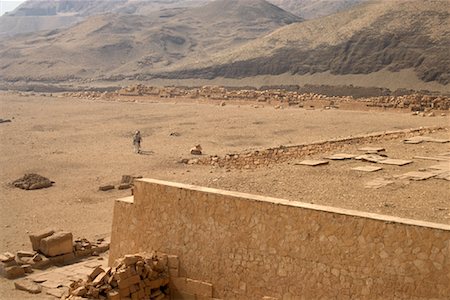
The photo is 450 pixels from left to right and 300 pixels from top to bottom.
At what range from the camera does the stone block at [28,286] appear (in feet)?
33.1

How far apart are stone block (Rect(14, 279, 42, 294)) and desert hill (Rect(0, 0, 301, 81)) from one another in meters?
63.5

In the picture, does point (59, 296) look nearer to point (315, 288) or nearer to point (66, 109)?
point (315, 288)

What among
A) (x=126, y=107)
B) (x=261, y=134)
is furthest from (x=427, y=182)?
(x=126, y=107)

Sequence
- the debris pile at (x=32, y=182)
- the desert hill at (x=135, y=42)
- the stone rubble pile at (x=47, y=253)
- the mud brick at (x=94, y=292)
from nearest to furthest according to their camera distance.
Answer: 1. the mud brick at (x=94, y=292)
2. the stone rubble pile at (x=47, y=253)
3. the debris pile at (x=32, y=182)
4. the desert hill at (x=135, y=42)

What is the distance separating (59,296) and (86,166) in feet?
38.8

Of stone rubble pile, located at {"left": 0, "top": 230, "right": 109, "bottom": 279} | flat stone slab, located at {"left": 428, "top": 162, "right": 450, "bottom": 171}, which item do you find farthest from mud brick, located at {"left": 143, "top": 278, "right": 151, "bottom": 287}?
flat stone slab, located at {"left": 428, "top": 162, "right": 450, "bottom": 171}

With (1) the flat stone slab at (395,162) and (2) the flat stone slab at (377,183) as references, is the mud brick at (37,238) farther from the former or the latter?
(1) the flat stone slab at (395,162)

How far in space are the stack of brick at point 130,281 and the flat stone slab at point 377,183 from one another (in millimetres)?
3715

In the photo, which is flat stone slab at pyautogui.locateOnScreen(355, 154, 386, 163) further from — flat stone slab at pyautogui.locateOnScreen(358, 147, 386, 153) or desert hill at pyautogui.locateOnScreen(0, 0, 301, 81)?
desert hill at pyautogui.locateOnScreen(0, 0, 301, 81)

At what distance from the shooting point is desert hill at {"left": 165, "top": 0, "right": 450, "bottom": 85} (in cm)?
5100

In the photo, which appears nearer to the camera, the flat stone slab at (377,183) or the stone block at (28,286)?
the stone block at (28,286)

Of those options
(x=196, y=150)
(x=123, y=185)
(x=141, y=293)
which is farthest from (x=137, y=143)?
(x=141, y=293)

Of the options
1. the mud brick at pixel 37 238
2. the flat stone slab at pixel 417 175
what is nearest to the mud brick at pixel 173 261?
the mud brick at pixel 37 238

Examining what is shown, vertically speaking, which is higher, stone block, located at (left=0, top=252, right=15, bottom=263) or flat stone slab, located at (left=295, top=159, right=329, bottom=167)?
flat stone slab, located at (left=295, top=159, right=329, bottom=167)
